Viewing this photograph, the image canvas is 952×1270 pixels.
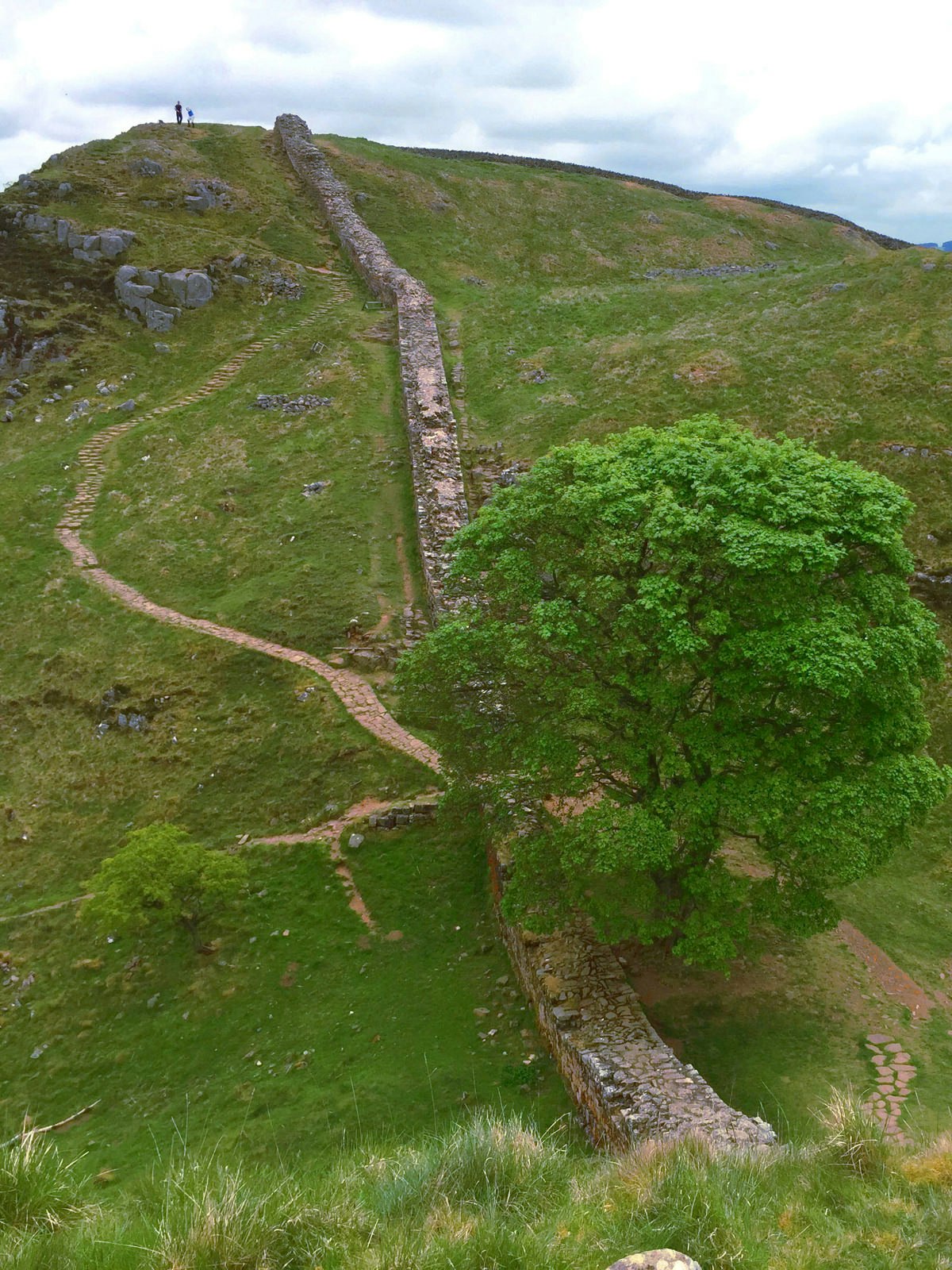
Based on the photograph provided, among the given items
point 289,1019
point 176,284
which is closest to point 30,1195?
point 289,1019

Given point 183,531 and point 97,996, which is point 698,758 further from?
point 183,531

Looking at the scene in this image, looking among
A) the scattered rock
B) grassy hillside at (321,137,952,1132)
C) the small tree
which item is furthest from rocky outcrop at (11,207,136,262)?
the small tree

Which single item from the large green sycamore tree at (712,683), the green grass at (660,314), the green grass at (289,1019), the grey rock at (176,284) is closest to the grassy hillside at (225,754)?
the green grass at (289,1019)

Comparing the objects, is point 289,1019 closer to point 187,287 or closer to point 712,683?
point 712,683

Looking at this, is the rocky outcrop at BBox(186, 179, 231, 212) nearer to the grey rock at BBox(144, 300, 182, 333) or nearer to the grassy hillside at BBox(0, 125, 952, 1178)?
the grassy hillside at BBox(0, 125, 952, 1178)

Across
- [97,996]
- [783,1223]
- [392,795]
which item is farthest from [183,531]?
[783,1223]
